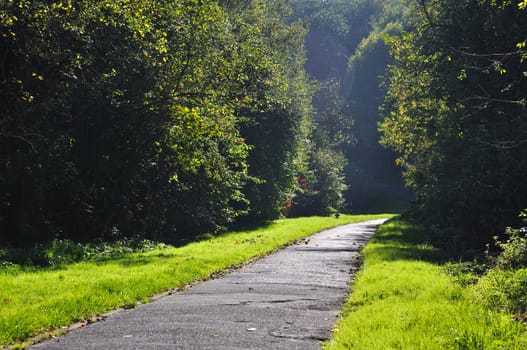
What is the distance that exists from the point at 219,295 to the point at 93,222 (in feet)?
43.2

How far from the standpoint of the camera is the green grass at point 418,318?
22.9ft

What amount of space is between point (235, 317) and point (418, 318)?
2.58m

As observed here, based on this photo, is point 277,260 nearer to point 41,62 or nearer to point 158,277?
point 158,277

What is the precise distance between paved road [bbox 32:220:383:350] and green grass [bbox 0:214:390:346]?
0.56m

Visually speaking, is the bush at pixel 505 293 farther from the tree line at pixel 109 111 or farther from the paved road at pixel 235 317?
the tree line at pixel 109 111

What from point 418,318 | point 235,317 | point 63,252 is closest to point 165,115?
point 63,252

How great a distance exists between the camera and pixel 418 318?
8.48m

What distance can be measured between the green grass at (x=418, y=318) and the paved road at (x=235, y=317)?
41 cm

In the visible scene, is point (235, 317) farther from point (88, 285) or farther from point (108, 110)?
point (108, 110)

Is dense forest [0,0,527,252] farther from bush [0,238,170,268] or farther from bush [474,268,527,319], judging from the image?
bush [474,268,527,319]

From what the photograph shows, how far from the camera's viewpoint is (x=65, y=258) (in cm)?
1827

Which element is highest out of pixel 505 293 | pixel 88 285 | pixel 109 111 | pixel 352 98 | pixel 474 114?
pixel 352 98

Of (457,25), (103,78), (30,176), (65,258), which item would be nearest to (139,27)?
(103,78)

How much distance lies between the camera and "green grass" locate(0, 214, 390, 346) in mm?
9102
